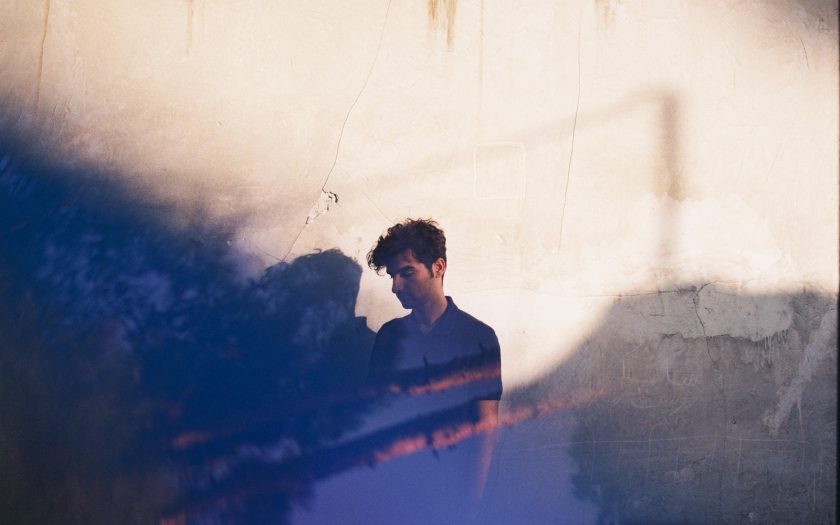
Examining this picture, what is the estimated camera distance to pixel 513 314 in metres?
3.12

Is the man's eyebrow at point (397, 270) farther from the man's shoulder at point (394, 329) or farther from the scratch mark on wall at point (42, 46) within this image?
the scratch mark on wall at point (42, 46)

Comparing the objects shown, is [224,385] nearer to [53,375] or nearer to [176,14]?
[53,375]

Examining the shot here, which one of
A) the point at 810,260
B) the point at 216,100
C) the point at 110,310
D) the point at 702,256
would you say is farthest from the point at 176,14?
the point at 810,260

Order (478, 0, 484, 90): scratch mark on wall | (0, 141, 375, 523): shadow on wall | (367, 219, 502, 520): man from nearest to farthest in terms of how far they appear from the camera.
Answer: (0, 141, 375, 523): shadow on wall < (367, 219, 502, 520): man < (478, 0, 484, 90): scratch mark on wall

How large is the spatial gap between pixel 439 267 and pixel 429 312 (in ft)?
0.72

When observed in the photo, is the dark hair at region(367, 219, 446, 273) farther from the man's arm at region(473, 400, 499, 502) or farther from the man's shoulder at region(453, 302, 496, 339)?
Result: the man's arm at region(473, 400, 499, 502)

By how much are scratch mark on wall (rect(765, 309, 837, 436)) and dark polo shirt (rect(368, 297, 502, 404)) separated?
4.45 ft

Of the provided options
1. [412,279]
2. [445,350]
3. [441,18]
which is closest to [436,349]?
[445,350]

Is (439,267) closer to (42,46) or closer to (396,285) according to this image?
(396,285)

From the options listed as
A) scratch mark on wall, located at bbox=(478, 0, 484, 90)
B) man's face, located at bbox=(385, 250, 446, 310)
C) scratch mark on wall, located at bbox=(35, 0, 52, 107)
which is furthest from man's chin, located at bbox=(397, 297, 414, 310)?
scratch mark on wall, located at bbox=(35, 0, 52, 107)

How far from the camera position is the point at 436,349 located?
3.11 meters

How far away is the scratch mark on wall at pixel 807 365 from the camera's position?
3.16 m

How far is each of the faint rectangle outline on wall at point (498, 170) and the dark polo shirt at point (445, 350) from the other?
1.85 feet

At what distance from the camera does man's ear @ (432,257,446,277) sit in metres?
3.14
